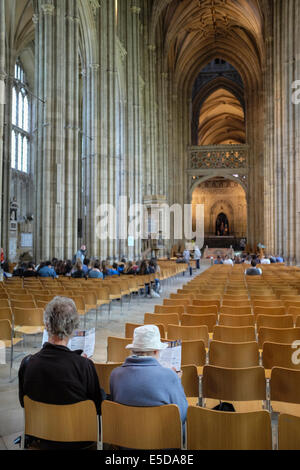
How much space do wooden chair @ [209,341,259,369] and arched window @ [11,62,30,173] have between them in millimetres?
29867

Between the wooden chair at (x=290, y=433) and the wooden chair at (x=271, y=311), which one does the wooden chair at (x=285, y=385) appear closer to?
the wooden chair at (x=290, y=433)

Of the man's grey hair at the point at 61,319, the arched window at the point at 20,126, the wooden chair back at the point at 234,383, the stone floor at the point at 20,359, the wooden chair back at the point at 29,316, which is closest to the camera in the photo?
the man's grey hair at the point at 61,319

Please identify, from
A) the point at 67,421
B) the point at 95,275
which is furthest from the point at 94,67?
the point at 67,421

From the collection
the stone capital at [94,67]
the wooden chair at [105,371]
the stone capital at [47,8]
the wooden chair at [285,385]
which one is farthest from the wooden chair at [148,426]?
the stone capital at [94,67]

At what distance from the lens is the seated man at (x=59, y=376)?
2367 millimetres

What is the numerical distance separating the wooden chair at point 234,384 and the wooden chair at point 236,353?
684mm

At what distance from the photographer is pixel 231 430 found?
2074 mm

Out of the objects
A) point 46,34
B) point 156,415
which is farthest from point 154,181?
point 156,415

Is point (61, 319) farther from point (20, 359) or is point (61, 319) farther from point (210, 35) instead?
point (210, 35)

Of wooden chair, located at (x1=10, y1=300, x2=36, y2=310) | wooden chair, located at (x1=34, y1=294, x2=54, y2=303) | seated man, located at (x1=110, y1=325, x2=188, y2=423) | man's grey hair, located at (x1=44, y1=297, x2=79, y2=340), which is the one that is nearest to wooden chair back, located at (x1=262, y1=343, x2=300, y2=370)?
seated man, located at (x1=110, y1=325, x2=188, y2=423)

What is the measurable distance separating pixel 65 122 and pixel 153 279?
350 inches

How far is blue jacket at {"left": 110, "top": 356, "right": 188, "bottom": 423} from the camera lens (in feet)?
7.87

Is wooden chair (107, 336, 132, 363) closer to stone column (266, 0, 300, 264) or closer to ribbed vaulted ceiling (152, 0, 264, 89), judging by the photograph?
stone column (266, 0, 300, 264)

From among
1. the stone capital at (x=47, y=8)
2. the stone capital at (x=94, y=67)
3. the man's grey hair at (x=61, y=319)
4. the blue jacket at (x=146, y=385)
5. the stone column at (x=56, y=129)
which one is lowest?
the blue jacket at (x=146, y=385)
